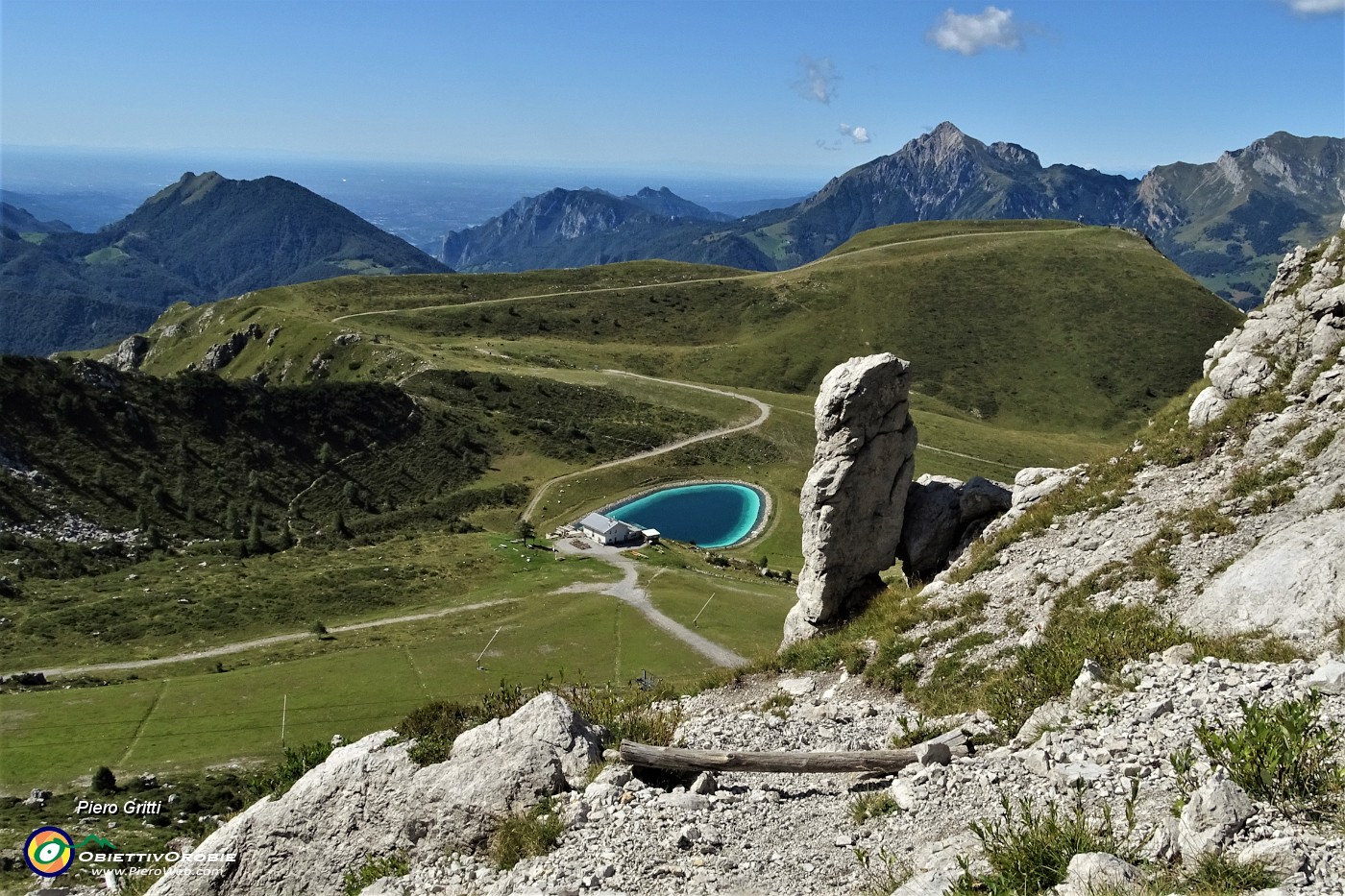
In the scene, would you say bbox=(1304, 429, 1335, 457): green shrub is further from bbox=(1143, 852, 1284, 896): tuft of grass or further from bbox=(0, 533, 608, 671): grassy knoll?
bbox=(0, 533, 608, 671): grassy knoll

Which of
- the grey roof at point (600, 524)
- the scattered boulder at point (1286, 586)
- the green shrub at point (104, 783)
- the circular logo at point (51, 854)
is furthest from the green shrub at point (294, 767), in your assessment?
the grey roof at point (600, 524)

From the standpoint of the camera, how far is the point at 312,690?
2082 inches

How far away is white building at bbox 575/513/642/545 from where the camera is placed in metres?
93.2

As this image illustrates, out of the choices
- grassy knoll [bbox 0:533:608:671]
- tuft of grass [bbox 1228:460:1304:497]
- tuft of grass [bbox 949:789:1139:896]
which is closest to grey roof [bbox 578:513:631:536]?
grassy knoll [bbox 0:533:608:671]

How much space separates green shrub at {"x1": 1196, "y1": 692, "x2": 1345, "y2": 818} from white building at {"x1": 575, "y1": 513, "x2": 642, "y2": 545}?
278 feet

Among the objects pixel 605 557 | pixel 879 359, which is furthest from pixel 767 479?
pixel 879 359

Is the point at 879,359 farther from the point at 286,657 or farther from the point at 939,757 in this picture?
the point at 286,657

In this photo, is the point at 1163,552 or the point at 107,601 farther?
the point at 107,601

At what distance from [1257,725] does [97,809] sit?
41.1 metres

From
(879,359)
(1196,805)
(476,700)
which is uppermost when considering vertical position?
(879,359)

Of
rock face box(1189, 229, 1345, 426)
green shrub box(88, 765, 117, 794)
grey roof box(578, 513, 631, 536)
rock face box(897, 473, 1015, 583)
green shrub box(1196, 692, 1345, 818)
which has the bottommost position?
green shrub box(88, 765, 117, 794)

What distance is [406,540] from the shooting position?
91.4m

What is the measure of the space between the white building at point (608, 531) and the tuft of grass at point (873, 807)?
81.7m

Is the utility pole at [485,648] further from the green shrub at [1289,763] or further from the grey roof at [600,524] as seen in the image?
the green shrub at [1289,763]
